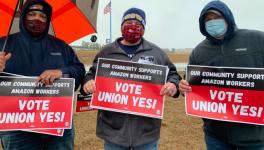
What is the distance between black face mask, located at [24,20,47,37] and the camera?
356 cm

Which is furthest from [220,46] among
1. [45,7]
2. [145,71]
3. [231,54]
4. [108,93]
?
[45,7]

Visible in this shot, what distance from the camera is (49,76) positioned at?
138 inches

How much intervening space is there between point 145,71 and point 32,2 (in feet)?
4.48

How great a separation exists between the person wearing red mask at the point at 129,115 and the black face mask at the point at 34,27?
709 mm

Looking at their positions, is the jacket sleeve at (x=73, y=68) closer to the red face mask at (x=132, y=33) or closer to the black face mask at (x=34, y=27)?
the black face mask at (x=34, y=27)

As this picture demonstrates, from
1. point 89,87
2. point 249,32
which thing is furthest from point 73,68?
point 249,32

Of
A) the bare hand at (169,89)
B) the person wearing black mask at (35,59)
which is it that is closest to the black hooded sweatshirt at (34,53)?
the person wearing black mask at (35,59)

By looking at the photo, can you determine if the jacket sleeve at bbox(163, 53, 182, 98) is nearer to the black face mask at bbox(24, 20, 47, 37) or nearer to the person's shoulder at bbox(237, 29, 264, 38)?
the person's shoulder at bbox(237, 29, 264, 38)

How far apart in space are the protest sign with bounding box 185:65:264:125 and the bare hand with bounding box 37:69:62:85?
1.41 m

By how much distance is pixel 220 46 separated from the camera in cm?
369

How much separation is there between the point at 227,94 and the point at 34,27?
2.13 m

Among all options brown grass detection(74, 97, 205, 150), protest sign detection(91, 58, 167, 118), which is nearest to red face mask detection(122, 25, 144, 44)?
protest sign detection(91, 58, 167, 118)

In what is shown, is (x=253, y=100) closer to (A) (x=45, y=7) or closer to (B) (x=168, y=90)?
(B) (x=168, y=90)

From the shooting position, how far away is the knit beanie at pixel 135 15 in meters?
3.77
